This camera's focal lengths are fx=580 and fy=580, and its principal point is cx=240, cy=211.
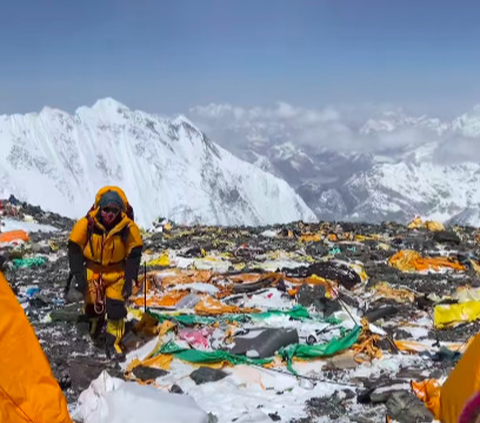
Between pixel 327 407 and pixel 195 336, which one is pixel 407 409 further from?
pixel 195 336

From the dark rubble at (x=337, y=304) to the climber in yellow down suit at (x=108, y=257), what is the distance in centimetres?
50

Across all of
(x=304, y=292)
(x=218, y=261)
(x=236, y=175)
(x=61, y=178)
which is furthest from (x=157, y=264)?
(x=236, y=175)

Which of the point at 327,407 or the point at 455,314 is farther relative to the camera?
the point at 455,314

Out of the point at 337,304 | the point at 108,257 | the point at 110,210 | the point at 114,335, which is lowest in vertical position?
the point at 337,304

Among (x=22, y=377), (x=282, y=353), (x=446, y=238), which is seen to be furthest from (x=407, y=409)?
(x=446, y=238)

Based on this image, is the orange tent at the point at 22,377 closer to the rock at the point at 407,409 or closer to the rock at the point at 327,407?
the rock at the point at 327,407

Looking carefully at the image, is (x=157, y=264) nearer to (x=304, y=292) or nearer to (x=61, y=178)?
(x=304, y=292)

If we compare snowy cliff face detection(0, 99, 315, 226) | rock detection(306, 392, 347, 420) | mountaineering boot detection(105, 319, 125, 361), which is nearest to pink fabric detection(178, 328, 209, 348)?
mountaineering boot detection(105, 319, 125, 361)

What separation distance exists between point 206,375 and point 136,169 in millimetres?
139159

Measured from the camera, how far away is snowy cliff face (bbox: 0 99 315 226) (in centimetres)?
11044

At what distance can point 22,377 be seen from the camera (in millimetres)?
3980

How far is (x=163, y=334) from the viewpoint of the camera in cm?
725

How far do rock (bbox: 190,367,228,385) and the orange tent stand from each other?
2.03 m

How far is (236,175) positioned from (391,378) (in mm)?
173531
